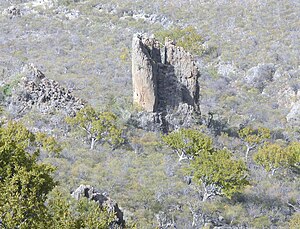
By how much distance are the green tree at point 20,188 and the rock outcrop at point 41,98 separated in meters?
12.5

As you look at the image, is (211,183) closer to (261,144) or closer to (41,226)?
(261,144)

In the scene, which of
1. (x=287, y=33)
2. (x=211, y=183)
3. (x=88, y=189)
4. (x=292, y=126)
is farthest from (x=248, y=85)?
(x=88, y=189)

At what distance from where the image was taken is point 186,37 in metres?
44.3

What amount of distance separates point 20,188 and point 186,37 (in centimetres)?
3604

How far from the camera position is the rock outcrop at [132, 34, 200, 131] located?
2500 centimetres

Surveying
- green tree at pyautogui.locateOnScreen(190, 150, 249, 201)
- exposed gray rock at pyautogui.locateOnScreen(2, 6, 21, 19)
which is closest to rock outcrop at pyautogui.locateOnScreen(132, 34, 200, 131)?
green tree at pyautogui.locateOnScreen(190, 150, 249, 201)

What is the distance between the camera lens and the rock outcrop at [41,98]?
77.9ft

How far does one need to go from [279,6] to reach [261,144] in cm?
3107

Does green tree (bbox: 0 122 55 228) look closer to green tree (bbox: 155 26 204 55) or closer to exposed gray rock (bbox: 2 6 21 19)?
green tree (bbox: 155 26 204 55)

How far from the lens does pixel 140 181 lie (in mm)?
18922

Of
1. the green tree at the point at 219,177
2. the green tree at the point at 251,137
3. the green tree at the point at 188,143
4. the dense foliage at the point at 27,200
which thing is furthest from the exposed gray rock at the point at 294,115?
the dense foliage at the point at 27,200

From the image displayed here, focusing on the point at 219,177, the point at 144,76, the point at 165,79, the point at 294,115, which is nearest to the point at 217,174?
the point at 219,177

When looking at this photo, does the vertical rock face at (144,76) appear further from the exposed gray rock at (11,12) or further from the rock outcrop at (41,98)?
the exposed gray rock at (11,12)

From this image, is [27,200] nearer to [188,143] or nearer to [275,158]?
[188,143]
